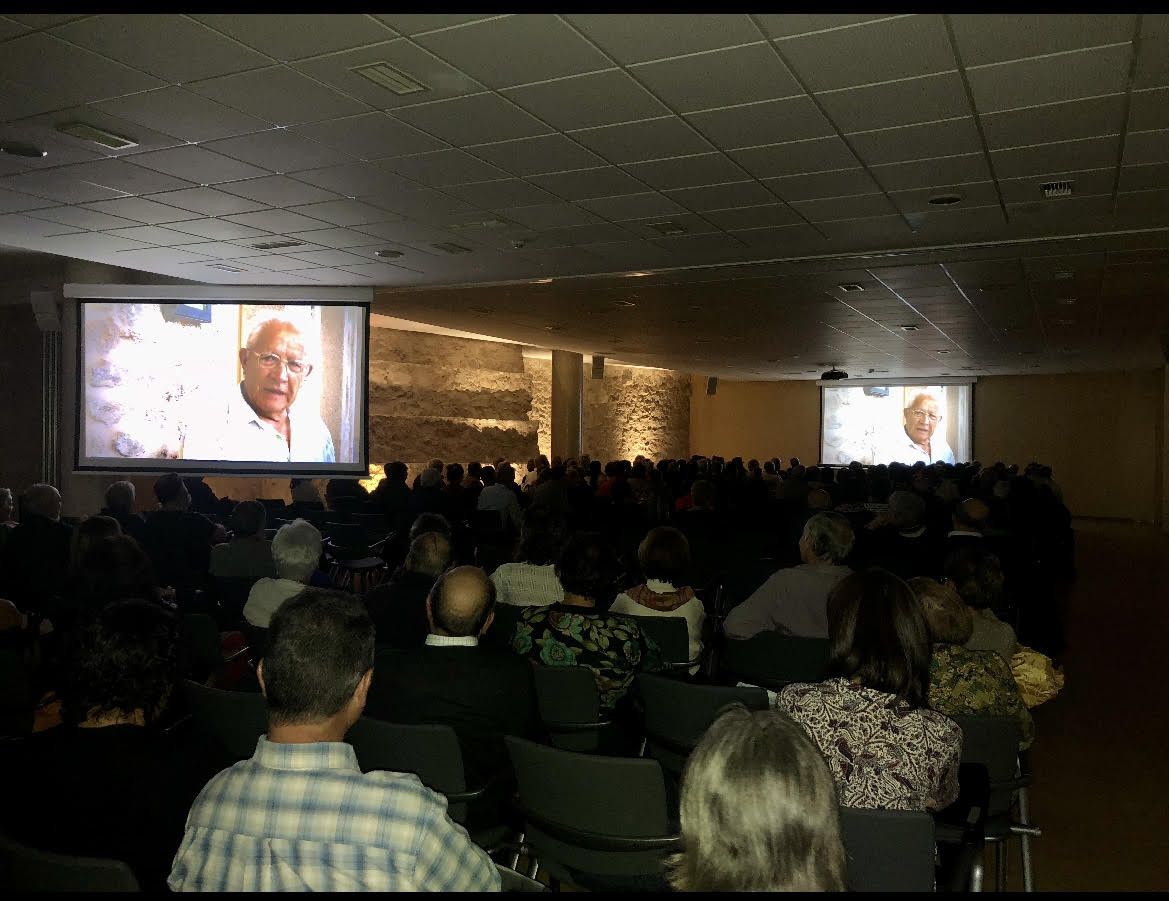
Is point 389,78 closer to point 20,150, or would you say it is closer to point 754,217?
point 20,150

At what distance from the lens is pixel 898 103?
438 cm

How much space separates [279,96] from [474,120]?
96cm

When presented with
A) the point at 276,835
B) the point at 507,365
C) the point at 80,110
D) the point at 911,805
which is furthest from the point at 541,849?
the point at 507,365

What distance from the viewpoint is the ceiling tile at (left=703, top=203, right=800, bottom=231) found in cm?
652

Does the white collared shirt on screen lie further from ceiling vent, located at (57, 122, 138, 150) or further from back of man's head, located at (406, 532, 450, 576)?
back of man's head, located at (406, 532, 450, 576)

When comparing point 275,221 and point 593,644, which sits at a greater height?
point 275,221

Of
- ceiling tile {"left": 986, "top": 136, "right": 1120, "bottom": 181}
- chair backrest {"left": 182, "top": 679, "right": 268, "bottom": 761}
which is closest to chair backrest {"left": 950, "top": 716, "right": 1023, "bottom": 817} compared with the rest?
chair backrest {"left": 182, "top": 679, "right": 268, "bottom": 761}

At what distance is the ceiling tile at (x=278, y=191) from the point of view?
5953 mm

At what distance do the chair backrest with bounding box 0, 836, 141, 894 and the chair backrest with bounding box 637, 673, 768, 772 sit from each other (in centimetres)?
183

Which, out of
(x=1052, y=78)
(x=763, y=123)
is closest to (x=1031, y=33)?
(x=1052, y=78)

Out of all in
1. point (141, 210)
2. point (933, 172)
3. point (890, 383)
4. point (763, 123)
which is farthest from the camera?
point (890, 383)

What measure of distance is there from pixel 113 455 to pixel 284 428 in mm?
1773

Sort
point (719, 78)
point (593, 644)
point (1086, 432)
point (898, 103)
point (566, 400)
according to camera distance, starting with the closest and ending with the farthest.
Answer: point (593, 644), point (719, 78), point (898, 103), point (566, 400), point (1086, 432)

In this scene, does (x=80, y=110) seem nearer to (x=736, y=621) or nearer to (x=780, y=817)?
(x=736, y=621)
